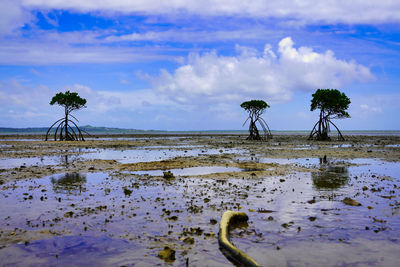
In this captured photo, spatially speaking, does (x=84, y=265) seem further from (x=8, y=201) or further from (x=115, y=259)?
(x=8, y=201)

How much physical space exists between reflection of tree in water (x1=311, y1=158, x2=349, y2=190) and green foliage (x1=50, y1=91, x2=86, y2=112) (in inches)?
1768

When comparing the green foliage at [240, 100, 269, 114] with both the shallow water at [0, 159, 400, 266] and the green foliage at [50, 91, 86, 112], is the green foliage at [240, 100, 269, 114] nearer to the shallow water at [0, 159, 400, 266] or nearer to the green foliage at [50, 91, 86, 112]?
the green foliage at [50, 91, 86, 112]

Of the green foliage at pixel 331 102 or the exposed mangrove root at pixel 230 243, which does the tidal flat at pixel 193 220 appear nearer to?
the exposed mangrove root at pixel 230 243

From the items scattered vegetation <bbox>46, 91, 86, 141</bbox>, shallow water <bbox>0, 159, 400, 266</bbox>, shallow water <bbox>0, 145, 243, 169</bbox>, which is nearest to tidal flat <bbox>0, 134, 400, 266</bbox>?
shallow water <bbox>0, 159, 400, 266</bbox>

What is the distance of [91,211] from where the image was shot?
9.70m

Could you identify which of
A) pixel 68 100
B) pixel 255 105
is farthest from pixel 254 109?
pixel 68 100

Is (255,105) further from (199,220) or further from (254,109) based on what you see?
(199,220)

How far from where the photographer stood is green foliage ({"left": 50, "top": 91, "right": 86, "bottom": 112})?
172 ft

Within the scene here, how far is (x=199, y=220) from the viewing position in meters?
8.85

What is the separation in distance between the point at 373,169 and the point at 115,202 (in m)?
15.7

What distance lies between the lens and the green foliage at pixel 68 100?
172 ft

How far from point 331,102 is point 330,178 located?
42052mm

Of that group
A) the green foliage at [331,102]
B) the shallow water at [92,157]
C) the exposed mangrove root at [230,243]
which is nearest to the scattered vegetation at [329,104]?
the green foliage at [331,102]

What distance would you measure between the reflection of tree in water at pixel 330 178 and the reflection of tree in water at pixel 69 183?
400 inches
